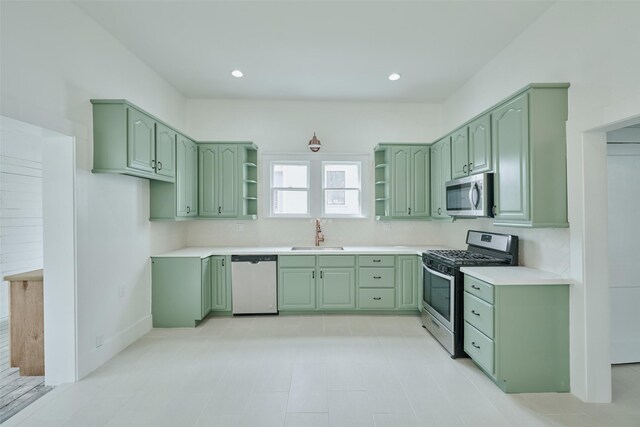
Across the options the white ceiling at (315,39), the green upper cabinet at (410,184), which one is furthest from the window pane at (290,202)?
the white ceiling at (315,39)

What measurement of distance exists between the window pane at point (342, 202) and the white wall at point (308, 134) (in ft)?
0.55

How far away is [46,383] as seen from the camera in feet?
8.03

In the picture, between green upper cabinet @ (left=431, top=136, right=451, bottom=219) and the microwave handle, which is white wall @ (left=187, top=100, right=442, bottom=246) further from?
the microwave handle

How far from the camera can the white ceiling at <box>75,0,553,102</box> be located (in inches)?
98.9

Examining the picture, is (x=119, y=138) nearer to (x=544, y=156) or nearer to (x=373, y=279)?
(x=373, y=279)

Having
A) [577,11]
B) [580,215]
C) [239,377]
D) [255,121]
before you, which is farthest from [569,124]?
[255,121]

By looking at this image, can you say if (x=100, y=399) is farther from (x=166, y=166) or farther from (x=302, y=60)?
(x=302, y=60)

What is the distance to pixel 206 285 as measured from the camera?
12.4ft

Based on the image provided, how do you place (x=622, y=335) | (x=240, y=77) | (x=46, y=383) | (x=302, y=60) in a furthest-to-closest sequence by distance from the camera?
1. (x=240, y=77)
2. (x=302, y=60)
3. (x=622, y=335)
4. (x=46, y=383)

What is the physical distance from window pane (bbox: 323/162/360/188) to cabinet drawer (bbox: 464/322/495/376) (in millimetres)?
2580

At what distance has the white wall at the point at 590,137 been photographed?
1.95 m

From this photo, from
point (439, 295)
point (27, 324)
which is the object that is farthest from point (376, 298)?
point (27, 324)

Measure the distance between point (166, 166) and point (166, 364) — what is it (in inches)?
81.0

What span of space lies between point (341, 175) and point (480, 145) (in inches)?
84.6
